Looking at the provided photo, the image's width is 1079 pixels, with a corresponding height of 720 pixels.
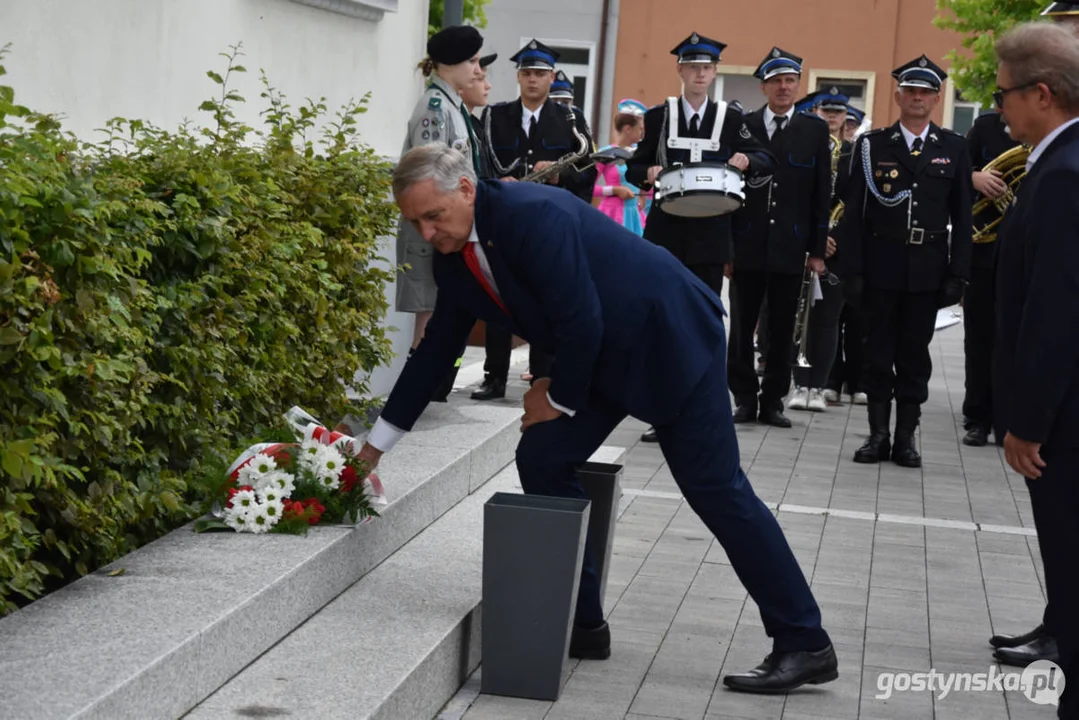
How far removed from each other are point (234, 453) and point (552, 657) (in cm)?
144

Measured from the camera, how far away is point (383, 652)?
187 inches

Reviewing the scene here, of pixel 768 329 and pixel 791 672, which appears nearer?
pixel 791 672

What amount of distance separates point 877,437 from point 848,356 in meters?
2.76

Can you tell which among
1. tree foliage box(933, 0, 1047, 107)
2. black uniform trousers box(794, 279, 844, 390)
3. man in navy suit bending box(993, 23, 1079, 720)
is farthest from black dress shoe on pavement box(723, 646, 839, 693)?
tree foliage box(933, 0, 1047, 107)

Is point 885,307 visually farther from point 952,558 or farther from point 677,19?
point 677,19

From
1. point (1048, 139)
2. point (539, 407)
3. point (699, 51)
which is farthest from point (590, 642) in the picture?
point (699, 51)

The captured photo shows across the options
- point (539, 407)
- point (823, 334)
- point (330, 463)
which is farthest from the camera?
point (823, 334)

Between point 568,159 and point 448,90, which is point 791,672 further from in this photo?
point 568,159

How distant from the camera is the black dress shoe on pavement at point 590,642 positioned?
217 inches

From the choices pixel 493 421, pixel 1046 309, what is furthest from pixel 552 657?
pixel 493 421

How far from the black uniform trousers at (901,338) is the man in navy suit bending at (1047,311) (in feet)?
15.4

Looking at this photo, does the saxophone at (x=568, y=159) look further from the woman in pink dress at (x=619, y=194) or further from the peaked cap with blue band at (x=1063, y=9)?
the woman in pink dress at (x=619, y=194)

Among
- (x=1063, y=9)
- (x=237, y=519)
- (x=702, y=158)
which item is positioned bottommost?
(x=237, y=519)

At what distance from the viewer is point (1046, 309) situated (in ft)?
14.7
